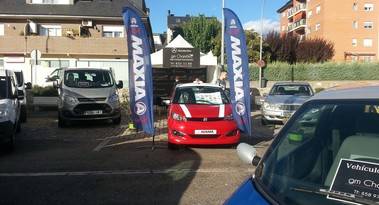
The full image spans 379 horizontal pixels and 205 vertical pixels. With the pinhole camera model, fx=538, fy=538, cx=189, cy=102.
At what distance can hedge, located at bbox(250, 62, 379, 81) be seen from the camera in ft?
142

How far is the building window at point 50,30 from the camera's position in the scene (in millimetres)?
40156

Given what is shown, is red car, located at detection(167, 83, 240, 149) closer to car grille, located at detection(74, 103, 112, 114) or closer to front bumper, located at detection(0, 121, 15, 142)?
front bumper, located at detection(0, 121, 15, 142)

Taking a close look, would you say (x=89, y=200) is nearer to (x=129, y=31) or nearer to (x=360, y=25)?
(x=129, y=31)

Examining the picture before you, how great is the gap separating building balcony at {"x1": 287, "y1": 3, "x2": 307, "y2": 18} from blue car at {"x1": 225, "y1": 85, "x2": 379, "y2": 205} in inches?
3254

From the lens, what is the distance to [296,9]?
88.1 metres

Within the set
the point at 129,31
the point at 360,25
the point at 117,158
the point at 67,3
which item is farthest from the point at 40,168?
the point at 360,25

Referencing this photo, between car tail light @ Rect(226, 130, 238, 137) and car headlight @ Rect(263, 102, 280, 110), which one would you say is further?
car headlight @ Rect(263, 102, 280, 110)

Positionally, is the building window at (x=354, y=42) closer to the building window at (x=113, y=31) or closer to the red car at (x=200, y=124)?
the building window at (x=113, y=31)

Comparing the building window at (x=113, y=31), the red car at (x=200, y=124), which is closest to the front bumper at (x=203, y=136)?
the red car at (x=200, y=124)

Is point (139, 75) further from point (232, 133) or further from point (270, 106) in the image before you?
point (270, 106)

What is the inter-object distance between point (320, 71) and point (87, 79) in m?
30.5

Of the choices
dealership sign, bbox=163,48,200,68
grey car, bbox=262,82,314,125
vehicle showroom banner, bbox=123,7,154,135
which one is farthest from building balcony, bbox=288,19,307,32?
vehicle showroom banner, bbox=123,7,154,135

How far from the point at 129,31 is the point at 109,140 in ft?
9.94

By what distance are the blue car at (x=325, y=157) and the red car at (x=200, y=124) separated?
310 inches
